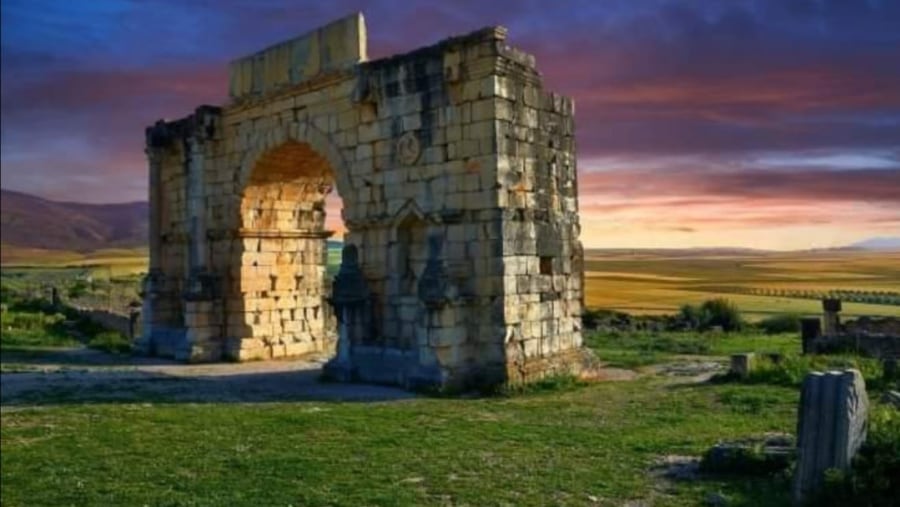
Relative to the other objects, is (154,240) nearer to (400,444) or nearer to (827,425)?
(400,444)

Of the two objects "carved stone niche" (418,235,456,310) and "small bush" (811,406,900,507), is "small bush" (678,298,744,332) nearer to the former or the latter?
"carved stone niche" (418,235,456,310)

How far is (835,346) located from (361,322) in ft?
27.8

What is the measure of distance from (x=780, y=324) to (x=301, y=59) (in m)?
13.5

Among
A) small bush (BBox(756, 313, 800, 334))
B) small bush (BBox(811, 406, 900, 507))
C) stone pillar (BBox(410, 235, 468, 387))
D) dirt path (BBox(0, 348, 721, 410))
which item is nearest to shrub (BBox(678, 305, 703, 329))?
small bush (BBox(756, 313, 800, 334))

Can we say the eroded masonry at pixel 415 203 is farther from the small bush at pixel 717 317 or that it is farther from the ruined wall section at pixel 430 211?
the small bush at pixel 717 317

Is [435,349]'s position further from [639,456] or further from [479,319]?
[639,456]

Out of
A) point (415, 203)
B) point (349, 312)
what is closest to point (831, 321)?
point (415, 203)

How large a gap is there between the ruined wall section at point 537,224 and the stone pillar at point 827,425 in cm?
720

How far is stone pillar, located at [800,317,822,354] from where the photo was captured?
1550cm

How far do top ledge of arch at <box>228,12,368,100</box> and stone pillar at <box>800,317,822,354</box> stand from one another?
9624 mm

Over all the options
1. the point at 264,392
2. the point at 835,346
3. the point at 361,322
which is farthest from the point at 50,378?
the point at 835,346

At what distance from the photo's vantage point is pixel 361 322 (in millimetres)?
14477

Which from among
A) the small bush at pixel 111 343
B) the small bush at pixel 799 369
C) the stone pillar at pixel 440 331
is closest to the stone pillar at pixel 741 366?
the small bush at pixel 799 369

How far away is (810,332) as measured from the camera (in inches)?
623
